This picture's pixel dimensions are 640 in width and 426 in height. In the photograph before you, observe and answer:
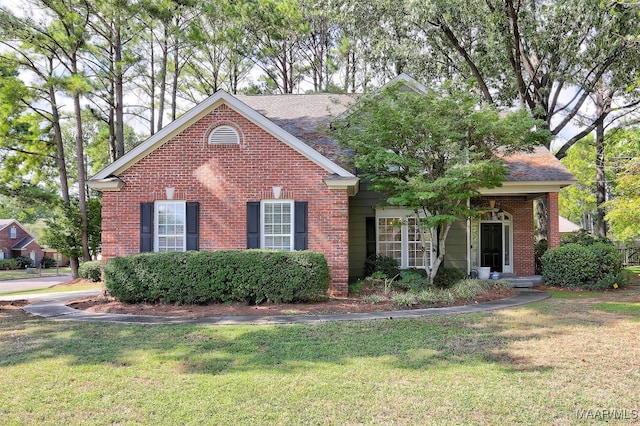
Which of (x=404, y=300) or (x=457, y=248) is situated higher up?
(x=457, y=248)

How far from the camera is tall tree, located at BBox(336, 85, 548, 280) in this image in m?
10.9

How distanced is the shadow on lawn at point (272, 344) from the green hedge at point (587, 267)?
247 inches

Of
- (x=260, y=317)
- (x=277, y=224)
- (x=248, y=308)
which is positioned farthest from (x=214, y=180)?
(x=260, y=317)

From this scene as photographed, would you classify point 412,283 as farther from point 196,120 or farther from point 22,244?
point 22,244

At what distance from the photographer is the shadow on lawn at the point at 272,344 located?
19.2 feet

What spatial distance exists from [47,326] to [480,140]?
37.0ft

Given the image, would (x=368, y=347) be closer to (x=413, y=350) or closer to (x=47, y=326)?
(x=413, y=350)

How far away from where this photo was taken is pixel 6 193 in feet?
78.6

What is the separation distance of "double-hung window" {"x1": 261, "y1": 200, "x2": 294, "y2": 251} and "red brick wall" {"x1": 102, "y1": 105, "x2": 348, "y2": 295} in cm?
26

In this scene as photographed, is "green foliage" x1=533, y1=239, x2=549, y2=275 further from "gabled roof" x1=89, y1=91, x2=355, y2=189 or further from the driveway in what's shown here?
the driveway

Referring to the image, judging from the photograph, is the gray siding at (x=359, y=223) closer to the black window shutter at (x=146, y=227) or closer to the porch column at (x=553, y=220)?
the porch column at (x=553, y=220)

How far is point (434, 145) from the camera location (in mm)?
11211

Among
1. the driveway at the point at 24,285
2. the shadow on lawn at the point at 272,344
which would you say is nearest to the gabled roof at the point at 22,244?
the driveway at the point at 24,285

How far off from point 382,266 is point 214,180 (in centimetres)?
592
